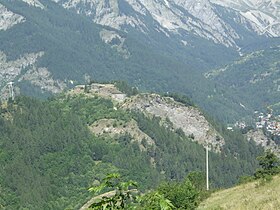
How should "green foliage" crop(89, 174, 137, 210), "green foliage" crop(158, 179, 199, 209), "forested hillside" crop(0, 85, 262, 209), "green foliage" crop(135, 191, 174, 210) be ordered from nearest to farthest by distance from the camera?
"green foliage" crop(135, 191, 174, 210), "green foliage" crop(89, 174, 137, 210), "green foliage" crop(158, 179, 199, 209), "forested hillside" crop(0, 85, 262, 209)

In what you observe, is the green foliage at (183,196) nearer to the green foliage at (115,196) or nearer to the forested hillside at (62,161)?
the green foliage at (115,196)

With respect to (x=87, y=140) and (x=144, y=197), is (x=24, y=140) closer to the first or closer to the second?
(x=87, y=140)

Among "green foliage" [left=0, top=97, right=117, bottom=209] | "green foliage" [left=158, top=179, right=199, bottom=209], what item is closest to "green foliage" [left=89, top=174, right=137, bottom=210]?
"green foliage" [left=158, top=179, right=199, bottom=209]

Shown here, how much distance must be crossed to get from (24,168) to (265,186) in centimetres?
12518

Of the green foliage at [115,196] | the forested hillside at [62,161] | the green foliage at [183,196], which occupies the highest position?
the green foliage at [115,196]

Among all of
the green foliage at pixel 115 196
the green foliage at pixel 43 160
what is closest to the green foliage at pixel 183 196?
the green foliage at pixel 115 196

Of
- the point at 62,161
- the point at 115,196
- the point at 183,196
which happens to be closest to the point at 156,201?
the point at 115,196

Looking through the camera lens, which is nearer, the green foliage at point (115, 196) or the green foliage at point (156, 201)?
the green foliage at point (156, 201)

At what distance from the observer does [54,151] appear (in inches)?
7136

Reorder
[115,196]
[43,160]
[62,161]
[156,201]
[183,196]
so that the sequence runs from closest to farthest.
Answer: [156,201]
[115,196]
[183,196]
[62,161]
[43,160]

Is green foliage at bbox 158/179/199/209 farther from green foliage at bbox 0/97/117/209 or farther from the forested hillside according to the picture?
the forested hillside

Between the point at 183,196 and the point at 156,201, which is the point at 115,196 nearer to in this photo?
the point at 156,201

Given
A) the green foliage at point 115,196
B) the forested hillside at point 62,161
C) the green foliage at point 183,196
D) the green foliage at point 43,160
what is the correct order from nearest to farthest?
the green foliage at point 115,196 < the green foliage at point 183,196 < the green foliage at point 43,160 < the forested hillside at point 62,161

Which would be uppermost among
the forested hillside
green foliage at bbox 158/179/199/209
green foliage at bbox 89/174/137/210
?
green foliage at bbox 89/174/137/210
